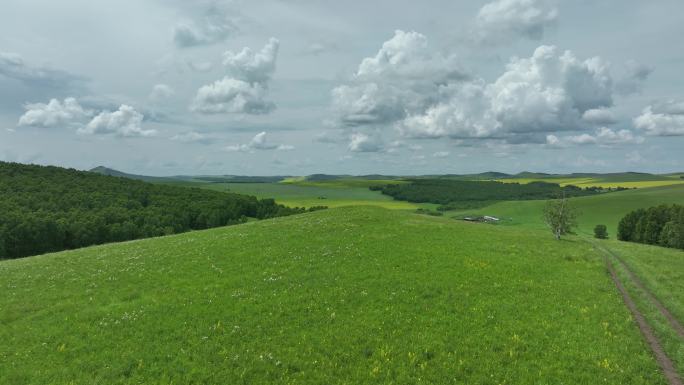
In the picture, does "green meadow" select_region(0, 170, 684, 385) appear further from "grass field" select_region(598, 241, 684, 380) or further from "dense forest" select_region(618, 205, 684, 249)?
"dense forest" select_region(618, 205, 684, 249)

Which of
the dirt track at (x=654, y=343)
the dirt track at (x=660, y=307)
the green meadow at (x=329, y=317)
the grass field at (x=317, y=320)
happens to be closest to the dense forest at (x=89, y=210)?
the green meadow at (x=329, y=317)

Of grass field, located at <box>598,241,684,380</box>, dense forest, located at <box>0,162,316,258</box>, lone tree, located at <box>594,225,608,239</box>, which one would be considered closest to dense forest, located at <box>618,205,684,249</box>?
lone tree, located at <box>594,225,608,239</box>

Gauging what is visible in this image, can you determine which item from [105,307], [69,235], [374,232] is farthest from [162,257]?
[69,235]

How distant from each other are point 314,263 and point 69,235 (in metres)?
83.1

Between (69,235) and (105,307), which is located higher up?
(105,307)

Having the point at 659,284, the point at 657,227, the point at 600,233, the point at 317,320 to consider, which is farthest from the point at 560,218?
the point at 600,233

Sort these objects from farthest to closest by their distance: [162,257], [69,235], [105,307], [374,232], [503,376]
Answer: [69,235], [374,232], [162,257], [105,307], [503,376]

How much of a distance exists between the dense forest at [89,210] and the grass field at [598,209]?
261 feet

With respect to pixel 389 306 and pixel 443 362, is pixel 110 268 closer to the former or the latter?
pixel 389 306

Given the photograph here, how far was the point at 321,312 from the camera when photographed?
19109 millimetres

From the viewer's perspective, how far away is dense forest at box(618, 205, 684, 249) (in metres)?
66.7

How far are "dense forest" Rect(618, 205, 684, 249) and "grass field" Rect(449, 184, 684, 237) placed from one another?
13010 mm

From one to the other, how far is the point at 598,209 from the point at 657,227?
57.7 m

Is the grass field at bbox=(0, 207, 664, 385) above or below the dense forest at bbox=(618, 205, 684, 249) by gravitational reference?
above
